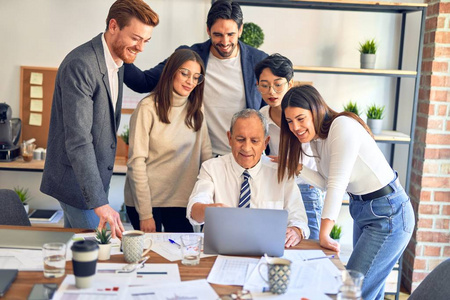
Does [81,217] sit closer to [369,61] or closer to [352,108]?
[352,108]

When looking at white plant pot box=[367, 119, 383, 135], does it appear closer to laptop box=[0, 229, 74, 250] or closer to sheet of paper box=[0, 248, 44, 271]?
laptop box=[0, 229, 74, 250]

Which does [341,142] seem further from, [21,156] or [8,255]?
[21,156]

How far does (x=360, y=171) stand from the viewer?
2.29 m

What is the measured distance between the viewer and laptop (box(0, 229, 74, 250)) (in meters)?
1.95

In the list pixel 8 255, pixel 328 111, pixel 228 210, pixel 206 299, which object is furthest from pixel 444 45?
pixel 8 255

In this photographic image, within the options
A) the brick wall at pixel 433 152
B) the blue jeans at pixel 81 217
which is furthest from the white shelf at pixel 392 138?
the blue jeans at pixel 81 217

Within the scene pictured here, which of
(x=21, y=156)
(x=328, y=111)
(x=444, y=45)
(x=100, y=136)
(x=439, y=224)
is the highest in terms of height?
(x=444, y=45)

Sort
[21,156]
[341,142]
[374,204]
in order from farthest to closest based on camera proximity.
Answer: [21,156], [374,204], [341,142]

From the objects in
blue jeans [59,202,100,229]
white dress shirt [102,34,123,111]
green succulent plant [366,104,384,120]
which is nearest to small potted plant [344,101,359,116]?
green succulent plant [366,104,384,120]

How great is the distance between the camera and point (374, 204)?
232cm

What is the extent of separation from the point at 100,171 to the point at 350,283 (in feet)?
4.15

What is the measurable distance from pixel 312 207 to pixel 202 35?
1665 mm

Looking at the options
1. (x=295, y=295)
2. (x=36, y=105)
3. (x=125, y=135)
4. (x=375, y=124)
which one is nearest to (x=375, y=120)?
(x=375, y=124)

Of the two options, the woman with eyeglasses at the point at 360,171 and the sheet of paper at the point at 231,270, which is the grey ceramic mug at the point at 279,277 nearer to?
the sheet of paper at the point at 231,270
